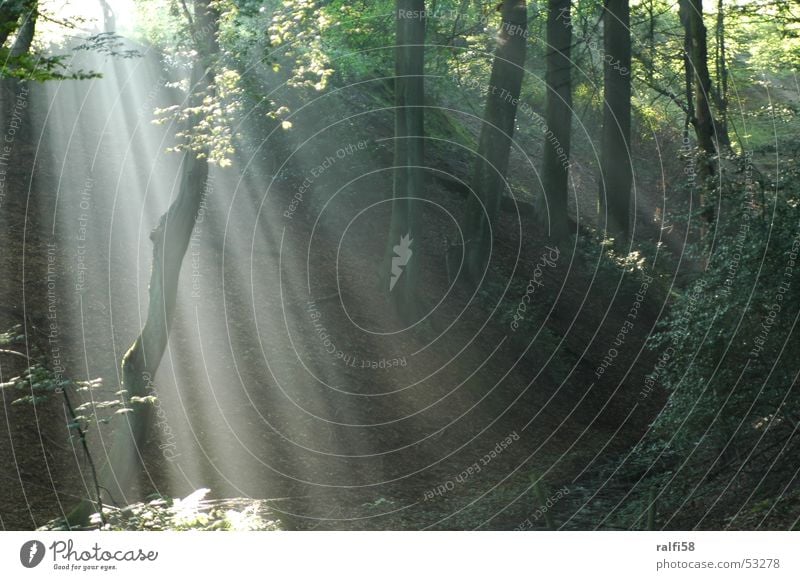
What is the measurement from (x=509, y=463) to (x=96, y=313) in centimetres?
747

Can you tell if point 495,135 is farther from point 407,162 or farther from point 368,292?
point 368,292

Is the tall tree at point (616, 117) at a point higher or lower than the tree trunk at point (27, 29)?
lower

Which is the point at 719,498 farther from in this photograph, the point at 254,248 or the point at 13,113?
the point at 13,113

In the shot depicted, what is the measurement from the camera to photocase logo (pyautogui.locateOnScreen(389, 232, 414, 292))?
18.9m

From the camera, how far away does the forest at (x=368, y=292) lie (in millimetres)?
10836

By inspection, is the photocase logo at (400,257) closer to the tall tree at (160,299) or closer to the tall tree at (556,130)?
the tall tree at (556,130)

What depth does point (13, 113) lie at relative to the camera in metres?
19.4

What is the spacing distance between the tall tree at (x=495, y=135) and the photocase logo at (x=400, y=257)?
199 centimetres

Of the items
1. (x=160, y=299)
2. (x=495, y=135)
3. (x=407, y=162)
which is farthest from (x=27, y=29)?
(x=495, y=135)

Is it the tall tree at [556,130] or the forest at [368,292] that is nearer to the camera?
the forest at [368,292]
